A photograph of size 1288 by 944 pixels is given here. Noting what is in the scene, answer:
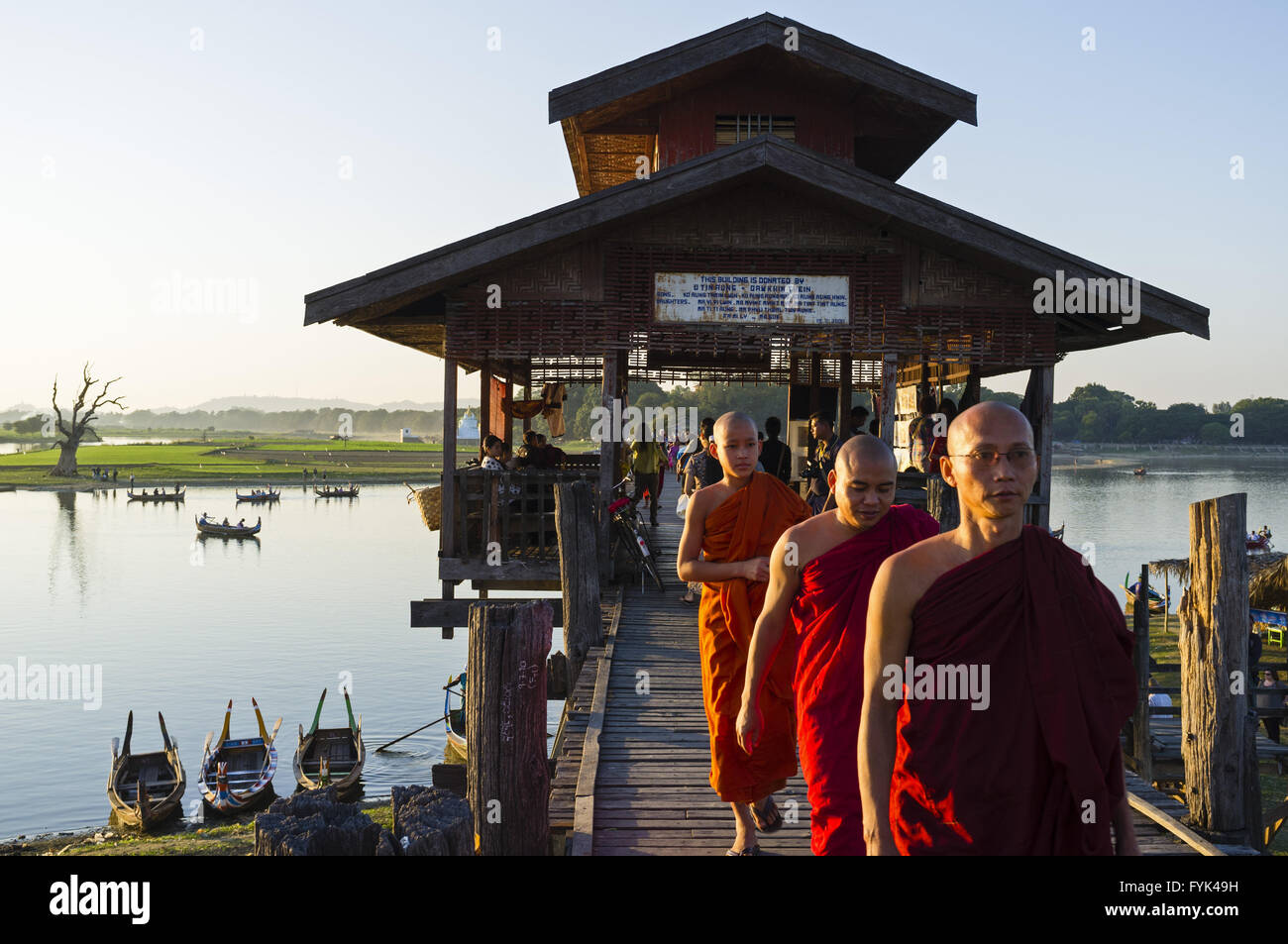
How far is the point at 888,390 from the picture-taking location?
13031mm

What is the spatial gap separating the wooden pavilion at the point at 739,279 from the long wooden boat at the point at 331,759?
32.9ft

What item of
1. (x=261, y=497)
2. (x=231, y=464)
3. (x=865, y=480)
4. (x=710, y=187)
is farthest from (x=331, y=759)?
(x=231, y=464)

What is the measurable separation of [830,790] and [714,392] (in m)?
81.2

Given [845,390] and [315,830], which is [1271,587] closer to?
[845,390]

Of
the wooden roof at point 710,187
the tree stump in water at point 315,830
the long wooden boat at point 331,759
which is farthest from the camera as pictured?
the long wooden boat at point 331,759

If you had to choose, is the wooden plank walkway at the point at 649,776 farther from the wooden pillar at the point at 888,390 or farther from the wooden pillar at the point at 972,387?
the wooden pillar at the point at 972,387

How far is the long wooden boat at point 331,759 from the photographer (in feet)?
71.0

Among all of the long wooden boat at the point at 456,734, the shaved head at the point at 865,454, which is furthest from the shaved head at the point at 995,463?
the long wooden boat at the point at 456,734

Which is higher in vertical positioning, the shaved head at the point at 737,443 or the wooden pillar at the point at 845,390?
the wooden pillar at the point at 845,390

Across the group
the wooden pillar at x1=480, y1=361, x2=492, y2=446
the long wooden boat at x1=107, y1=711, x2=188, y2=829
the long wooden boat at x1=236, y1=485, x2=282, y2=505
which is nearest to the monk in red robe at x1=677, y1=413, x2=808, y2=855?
the wooden pillar at x1=480, y1=361, x2=492, y2=446

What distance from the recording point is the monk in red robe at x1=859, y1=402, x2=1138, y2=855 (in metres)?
3.02

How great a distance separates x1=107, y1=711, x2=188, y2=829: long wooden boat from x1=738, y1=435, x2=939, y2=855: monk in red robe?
1953cm

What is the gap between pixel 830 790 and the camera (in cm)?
423
